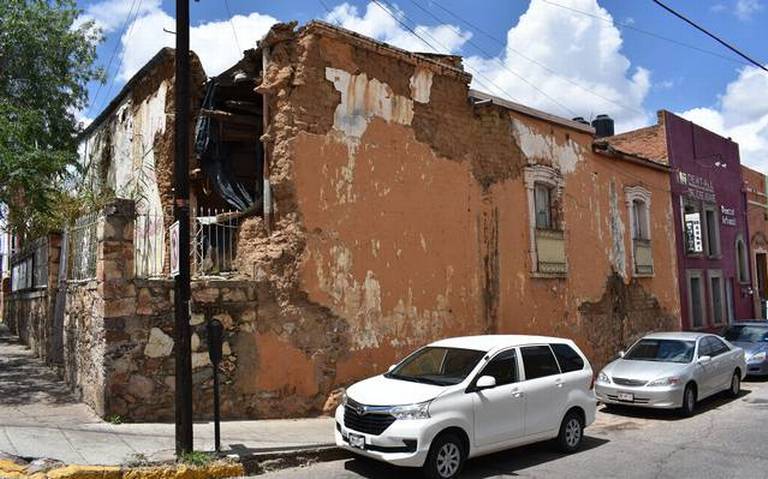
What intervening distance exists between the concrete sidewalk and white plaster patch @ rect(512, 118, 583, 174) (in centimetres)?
826

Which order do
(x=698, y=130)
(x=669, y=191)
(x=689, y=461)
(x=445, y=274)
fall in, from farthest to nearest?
(x=698, y=130)
(x=669, y=191)
(x=445, y=274)
(x=689, y=461)

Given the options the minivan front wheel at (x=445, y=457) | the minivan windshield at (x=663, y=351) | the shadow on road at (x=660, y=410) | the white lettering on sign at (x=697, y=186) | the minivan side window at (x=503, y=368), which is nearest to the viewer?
the minivan front wheel at (x=445, y=457)

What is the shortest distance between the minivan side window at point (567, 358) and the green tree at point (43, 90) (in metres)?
8.88

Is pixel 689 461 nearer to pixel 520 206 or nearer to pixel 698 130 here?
pixel 520 206

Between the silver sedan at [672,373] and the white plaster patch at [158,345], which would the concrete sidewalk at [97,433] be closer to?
the white plaster patch at [158,345]

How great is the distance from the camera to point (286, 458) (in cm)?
816

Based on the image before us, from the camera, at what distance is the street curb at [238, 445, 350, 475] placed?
7.82 metres

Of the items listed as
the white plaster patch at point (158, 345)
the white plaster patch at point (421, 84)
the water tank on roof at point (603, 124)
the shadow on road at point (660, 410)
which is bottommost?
the shadow on road at point (660, 410)

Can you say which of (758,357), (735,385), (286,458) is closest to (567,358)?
(286,458)

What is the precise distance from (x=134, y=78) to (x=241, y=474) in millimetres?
10103

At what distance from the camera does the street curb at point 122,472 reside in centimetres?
688

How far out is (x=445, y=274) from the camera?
13164mm

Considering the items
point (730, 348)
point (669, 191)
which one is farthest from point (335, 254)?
point (669, 191)

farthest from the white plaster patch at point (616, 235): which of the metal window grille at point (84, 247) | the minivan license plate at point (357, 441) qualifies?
the metal window grille at point (84, 247)
